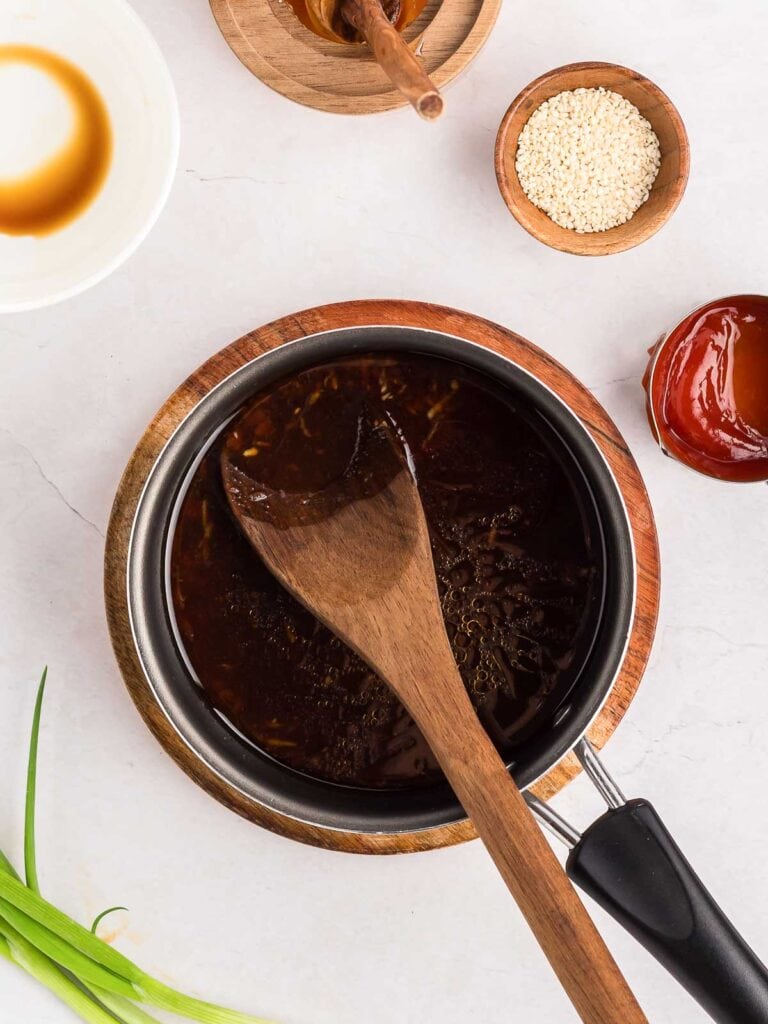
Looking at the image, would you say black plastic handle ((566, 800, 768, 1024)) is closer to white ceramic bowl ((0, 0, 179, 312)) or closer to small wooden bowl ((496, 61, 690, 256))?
small wooden bowl ((496, 61, 690, 256))

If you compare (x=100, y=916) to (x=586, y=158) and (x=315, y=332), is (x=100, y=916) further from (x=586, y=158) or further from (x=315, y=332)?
(x=586, y=158)

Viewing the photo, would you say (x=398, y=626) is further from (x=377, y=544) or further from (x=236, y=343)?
(x=236, y=343)

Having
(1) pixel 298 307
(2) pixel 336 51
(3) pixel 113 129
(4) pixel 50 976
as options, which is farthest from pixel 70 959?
(2) pixel 336 51

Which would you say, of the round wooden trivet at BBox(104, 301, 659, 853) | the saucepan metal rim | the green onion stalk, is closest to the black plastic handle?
the saucepan metal rim

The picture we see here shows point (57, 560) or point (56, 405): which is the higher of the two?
point (56, 405)

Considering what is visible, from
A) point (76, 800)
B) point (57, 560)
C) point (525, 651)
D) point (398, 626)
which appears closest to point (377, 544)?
point (398, 626)

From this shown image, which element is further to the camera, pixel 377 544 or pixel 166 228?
pixel 166 228

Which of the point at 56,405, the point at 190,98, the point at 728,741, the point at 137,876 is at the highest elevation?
the point at 190,98
